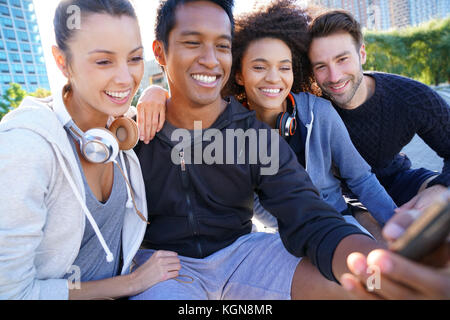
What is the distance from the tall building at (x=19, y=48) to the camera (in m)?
83.7

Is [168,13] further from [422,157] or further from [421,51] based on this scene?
[421,51]

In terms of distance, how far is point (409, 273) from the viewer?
0.87m

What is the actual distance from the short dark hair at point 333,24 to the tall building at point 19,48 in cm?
9588

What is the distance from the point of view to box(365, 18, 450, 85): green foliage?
63.5 feet

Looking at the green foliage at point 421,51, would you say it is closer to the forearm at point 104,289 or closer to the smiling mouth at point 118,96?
the smiling mouth at point 118,96

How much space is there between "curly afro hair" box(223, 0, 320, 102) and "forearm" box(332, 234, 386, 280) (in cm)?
177

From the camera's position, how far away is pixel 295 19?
2863 millimetres

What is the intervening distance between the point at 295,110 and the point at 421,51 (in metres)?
22.0

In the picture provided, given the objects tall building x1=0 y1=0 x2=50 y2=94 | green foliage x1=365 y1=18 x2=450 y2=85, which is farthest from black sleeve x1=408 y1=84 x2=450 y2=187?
tall building x1=0 y1=0 x2=50 y2=94

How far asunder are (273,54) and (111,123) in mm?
1369

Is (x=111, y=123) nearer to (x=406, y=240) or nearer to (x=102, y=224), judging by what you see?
(x=102, y=224)

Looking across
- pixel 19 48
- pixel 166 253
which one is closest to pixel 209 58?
pixel 166 253

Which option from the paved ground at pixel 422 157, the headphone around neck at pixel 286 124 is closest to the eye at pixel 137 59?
the headphone around neck at pixel 286 124
